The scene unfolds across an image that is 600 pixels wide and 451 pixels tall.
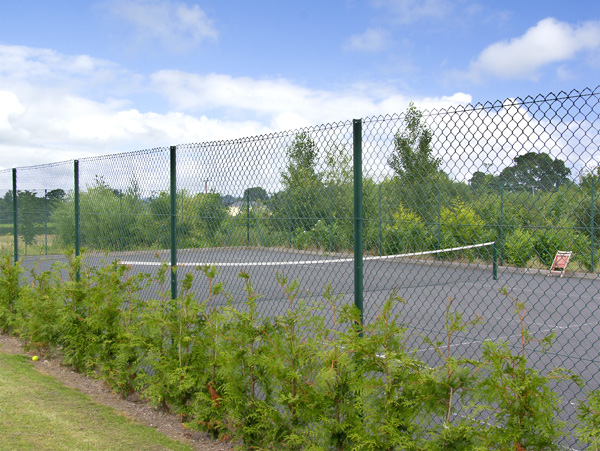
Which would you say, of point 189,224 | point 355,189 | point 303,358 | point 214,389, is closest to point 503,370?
point 303,358

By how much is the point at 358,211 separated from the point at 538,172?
1158 millimetres

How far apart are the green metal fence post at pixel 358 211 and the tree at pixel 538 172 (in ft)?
3.04

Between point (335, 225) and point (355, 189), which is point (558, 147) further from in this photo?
point (335, 225)

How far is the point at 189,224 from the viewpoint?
616cm

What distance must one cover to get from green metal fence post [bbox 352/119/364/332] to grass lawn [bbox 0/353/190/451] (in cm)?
169

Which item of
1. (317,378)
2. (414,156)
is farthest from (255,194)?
(317,378)

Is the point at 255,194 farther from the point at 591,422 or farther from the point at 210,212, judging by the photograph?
the point at 591,422

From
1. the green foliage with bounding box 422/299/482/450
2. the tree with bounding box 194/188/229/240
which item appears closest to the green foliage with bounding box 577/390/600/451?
the green foliage with bounding box 422/299/482/450

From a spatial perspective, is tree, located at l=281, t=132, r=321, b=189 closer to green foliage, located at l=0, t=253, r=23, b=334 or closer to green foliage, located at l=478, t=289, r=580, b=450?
green foliage, located at l=478, t=289, r=580, b=450

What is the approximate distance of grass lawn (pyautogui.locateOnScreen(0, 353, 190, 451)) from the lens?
4008 mm

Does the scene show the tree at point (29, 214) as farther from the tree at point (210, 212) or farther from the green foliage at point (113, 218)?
the tree at point (210, 212)

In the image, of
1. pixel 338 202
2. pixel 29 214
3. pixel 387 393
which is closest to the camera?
pixel 387 393

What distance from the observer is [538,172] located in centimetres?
351

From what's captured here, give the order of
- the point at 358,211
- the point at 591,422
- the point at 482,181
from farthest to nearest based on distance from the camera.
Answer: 1. the point at 482,181
2. the point at 358,211
3. the point at 591,422
